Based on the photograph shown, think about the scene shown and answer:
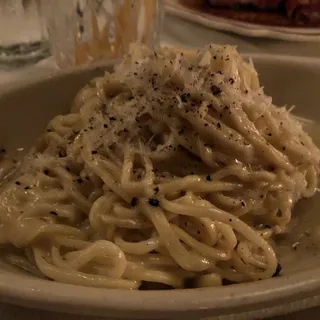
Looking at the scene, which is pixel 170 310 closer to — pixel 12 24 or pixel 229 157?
pixel 229 157

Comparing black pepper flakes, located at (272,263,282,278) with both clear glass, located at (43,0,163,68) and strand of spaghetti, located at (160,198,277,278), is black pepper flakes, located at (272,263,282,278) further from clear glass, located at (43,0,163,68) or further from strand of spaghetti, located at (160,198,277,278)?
clear glass, located at (43,0,163,68)

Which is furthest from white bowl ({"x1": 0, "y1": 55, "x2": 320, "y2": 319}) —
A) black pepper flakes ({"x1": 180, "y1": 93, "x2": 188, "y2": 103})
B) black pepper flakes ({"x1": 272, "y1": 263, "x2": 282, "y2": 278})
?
black pepper flakes ({"x1": 180, "y1": 93, "x2": 188, "y2": 103})

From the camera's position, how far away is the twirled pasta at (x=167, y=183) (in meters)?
0.95

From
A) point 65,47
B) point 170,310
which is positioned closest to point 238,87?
point 170,310

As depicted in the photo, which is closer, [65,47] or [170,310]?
[170,310]

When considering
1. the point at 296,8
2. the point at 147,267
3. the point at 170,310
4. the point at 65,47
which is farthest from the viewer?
the point at 296,8

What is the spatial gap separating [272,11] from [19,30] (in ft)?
2.73

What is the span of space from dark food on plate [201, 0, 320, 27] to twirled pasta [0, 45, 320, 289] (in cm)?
79

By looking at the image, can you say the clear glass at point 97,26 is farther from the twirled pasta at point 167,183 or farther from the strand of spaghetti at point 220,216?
the strand of spaghetti at point 220,216

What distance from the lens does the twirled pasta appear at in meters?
0.95

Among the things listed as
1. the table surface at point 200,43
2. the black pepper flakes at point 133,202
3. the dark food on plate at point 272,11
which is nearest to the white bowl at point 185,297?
the black pepper flakes at point 133,202

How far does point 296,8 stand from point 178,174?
1.07 metres

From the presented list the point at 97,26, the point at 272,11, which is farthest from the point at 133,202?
the point at 272,11

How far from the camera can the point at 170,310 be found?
731 millimetres
